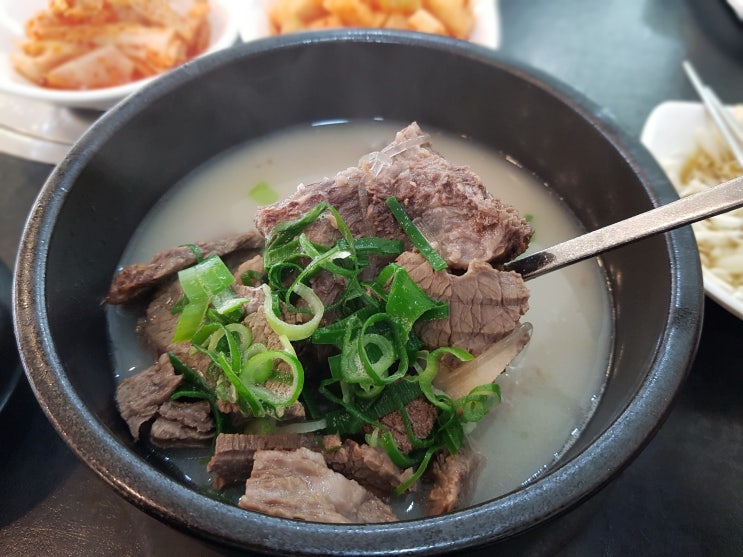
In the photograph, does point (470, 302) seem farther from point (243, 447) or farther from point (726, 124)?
point (726, 124)

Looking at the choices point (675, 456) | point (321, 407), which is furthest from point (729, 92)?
point (321, 407)

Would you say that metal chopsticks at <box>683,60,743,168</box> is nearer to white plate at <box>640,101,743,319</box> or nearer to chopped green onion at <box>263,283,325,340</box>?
white plate at <box>640,101,743,319</box>

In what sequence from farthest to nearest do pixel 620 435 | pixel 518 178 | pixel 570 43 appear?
pixel 570 43 < pixel 518 178 < pixel 620 435

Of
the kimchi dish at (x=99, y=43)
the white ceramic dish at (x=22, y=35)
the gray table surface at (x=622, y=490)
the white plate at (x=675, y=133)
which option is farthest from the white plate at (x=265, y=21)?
the gray table surface at (x=622, y=490)

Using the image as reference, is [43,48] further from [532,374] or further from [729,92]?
[729,92]

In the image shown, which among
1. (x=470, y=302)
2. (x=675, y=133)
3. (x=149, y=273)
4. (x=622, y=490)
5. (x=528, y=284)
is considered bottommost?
(x=622, y=490)

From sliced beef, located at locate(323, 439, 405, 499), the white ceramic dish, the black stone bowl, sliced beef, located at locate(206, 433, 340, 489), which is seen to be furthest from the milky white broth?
the white ceramic dish

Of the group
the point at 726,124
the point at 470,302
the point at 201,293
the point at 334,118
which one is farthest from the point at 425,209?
the point at 726,124
